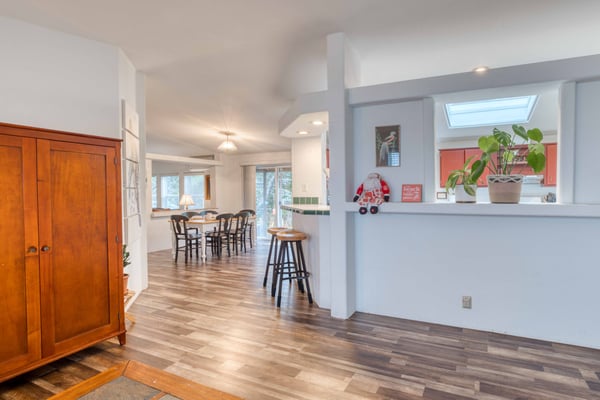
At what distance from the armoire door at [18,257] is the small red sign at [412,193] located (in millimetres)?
2857

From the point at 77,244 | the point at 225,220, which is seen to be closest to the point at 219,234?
the point at 225,220

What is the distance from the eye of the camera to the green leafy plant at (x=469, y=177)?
108 inches

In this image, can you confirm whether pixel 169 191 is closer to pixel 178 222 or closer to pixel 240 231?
pixel 240 231

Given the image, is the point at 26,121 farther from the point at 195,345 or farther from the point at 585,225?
the point at 585,225

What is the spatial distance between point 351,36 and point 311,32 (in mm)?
389

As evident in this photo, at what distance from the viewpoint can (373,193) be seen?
10.1 feet

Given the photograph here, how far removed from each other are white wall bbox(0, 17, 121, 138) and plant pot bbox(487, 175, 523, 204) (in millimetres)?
3505

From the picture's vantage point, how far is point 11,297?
205 centimetres

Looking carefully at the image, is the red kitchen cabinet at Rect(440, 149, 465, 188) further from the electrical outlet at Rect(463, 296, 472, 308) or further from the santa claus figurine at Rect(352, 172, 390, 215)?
the electrical outlet at Rect(463, 296, 472, 308)

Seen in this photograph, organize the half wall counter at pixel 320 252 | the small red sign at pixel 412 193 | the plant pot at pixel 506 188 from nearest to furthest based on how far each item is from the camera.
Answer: the plant pot at pixel 506 188, the small red sign at pixel 412 193, the half wall counter at pixel 320 252

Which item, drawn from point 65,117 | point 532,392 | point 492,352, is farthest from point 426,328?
point 65,117

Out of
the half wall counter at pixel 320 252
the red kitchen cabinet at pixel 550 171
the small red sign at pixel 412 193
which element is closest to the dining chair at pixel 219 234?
the half wall counter at pixel 320 252

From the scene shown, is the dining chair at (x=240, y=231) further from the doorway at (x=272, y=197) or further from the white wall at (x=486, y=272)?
the white wall at (x=486, y=272)

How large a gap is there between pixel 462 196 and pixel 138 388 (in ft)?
8.79
